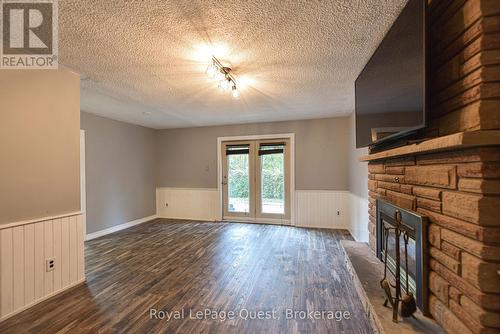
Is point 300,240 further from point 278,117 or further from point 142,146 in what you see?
point 142,146

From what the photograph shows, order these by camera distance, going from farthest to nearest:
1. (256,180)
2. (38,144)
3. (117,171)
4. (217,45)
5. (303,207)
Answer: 1. (256,180)
2. (303,207)
3. (117,171)
4. (38,144)
5. (217,45)

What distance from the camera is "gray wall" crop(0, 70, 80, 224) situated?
6.38 ft

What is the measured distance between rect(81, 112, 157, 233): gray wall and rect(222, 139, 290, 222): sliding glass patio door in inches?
76.3

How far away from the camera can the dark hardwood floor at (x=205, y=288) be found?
6.03 feet

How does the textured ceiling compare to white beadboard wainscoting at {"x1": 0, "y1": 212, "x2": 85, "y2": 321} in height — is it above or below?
above

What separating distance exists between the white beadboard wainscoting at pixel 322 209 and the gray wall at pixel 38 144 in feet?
12.9

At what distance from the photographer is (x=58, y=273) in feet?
7.56

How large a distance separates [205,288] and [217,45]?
2386mm

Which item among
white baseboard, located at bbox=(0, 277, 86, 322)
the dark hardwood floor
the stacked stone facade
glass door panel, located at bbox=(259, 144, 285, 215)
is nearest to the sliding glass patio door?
glass door panel, located at bbox=(259, 144, 285, 215)

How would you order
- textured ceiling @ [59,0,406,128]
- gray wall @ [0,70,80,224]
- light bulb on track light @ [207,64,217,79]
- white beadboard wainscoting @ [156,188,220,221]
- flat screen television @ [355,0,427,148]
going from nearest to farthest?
flat screen television @ [355,0,427,148] → textured ceiling @ [59,0,406,128] → gray wall @ [0,70,80,224] → light bulb on track light @ [207,64,217,79] → white beadboard wainscoting @ [156,188,220,221]

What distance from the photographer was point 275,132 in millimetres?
5086

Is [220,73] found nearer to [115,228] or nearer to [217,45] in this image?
[217,45]

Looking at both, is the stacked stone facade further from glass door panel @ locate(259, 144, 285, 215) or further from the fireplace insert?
glass door panel @ locate(259, 144, 285, 215)

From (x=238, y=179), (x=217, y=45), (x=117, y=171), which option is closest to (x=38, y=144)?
(x=217, y=45)
